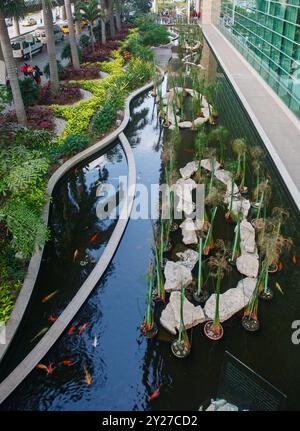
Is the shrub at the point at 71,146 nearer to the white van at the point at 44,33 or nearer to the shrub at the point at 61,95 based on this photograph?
the shrub at the point at 61,95

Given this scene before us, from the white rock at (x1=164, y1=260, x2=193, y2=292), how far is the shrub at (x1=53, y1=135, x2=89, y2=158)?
5.82 metres

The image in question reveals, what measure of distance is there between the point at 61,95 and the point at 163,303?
1210 cm

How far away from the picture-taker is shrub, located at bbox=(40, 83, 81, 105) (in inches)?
660

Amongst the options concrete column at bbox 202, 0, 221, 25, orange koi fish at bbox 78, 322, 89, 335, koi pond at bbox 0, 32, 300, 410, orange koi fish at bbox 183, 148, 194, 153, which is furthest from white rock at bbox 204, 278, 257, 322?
concrete column at bbox 202, 0, 221, 25

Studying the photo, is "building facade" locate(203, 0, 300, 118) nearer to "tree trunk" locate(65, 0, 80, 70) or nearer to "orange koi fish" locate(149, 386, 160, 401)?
"tree trunk" locate(65, 0, 80, 70)

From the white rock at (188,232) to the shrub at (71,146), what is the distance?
4.85 meters

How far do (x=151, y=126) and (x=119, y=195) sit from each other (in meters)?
5.65

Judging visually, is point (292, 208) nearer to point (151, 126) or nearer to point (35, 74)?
point (151, 126)

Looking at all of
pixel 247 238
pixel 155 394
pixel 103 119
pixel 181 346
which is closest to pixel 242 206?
pixel 247 238

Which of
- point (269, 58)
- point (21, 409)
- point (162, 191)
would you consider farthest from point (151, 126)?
point (21, 409)

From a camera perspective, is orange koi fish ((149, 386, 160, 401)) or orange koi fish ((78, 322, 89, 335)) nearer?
orange koi fish ((149, 386, 160, 401))

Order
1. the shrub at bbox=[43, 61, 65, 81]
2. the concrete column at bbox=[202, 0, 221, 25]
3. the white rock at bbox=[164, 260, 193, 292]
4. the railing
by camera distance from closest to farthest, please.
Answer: the white rock at bbox=[164, 260, 193, 292], the railing, the shrub at bbox=[43, 61, 65, 81], the concrete column at bbox=[202, 0, 221, 25]

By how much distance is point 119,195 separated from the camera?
11.5 metres

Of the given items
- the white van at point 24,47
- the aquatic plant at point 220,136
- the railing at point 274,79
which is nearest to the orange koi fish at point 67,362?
the aquatic plant at point 220,136
